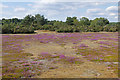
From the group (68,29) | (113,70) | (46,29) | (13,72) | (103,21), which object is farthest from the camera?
(103,21)

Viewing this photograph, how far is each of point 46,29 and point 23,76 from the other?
302 ft

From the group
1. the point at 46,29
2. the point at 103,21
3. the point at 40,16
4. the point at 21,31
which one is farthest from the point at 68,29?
the point at 103,21

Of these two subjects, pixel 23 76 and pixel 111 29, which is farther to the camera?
pixel 111 29

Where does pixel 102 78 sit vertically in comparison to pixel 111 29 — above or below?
below

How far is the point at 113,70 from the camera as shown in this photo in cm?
1340

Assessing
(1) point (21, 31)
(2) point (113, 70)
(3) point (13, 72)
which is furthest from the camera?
(1) point (21, 31)

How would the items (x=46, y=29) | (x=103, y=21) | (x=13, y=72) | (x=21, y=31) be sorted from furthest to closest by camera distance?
1. (x=103, y=21)
2. (x=46, y=29)
3. (x=21, y=31)
4. (x=13, y=72)

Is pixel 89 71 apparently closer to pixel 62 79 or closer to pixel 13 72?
pixel 62 79

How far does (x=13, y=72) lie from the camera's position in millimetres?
12562

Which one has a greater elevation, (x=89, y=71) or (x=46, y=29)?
(x=46, y=29)

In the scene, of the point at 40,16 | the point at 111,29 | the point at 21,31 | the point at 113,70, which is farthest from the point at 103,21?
the point at 113,70

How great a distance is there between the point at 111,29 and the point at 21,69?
103 m

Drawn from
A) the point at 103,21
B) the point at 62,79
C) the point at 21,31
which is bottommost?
the point at 62,79

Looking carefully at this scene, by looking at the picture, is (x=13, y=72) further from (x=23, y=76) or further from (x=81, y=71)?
(x=81, y=71)
